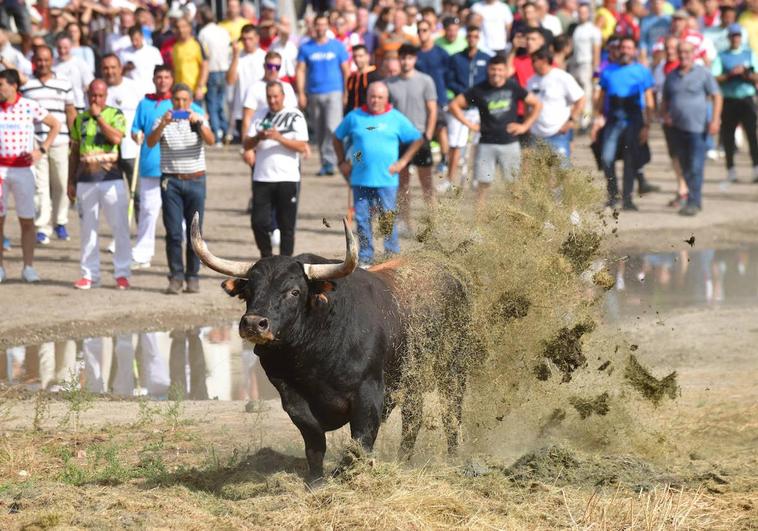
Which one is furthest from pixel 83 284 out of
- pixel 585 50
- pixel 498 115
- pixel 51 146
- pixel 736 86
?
pixel 585 50

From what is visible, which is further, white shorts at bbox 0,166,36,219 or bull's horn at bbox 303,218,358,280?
white shorts at bbox 0,166,36,219

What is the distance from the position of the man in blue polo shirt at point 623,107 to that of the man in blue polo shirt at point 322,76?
3999 mm

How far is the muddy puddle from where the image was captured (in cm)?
1111

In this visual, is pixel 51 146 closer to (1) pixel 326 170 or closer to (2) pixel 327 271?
(1) pixel 326 170

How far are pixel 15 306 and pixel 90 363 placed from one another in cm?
221

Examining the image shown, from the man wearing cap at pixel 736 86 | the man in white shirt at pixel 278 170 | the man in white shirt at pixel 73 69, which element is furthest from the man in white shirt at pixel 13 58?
the man wearing cap at pixel 736 86

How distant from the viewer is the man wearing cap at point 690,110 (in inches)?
740

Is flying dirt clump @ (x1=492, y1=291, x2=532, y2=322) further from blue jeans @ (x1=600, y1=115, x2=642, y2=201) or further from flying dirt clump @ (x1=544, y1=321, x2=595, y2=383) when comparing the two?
blue jeans @ (x1=600, y1=115, x2=642, y2=201)

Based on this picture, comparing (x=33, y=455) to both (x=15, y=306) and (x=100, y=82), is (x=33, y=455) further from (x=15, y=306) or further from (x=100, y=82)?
(x=100, y=82)

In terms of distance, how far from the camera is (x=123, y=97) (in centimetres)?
1631

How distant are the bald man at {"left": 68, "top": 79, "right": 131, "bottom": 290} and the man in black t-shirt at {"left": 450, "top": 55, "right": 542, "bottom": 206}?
410 cm

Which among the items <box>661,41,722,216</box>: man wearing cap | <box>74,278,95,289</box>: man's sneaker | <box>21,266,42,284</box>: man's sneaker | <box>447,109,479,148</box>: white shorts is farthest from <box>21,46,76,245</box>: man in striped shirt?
<box>661,41,722,216</box>: man wearing cap

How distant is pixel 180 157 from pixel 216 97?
8688 millimetres

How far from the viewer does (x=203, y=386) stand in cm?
1120
